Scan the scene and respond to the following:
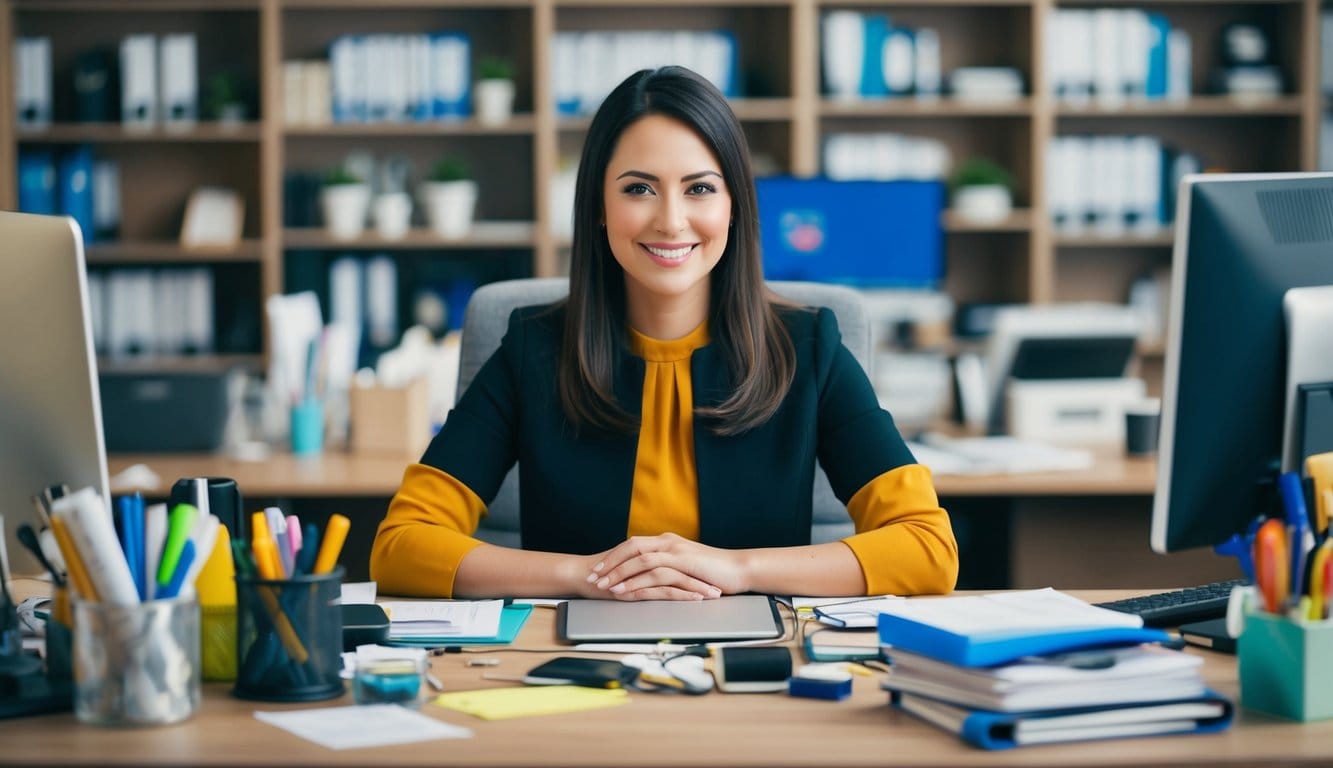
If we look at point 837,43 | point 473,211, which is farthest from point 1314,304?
point 473,211

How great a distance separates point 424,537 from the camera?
5.05 feet

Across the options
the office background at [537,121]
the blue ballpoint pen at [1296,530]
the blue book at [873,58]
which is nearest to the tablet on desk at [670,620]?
the blue ballpoint pen at [1296,530]

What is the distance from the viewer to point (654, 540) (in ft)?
4.79

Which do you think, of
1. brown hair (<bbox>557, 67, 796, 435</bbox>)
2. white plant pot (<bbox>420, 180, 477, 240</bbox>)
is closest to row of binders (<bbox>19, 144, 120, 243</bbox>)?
white plant pot (<bbox>420, 180, 477, 240</bbox>)

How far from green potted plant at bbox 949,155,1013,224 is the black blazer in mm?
2675

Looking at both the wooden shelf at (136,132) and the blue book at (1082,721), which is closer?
the blue book at (1082,721)

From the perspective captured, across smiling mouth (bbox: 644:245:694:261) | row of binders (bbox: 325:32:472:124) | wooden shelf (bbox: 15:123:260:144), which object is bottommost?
smiling mouth (bbox: 644:245:694:261)

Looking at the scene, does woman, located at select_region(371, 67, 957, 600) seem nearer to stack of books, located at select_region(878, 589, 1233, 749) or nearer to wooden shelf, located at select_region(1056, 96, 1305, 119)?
stack of books, located at select_region(878, 589, 1233, 749)

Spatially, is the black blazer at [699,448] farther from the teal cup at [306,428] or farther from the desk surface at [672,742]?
the teal cup at [306,428]

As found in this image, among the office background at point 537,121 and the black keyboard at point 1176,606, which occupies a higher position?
the office background at point 537,121

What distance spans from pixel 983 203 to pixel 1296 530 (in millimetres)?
3338

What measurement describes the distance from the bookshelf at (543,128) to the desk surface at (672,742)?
10.7 ft

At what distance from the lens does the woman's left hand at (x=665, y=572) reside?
4.69 feet

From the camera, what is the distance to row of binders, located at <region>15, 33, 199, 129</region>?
4188 mm
